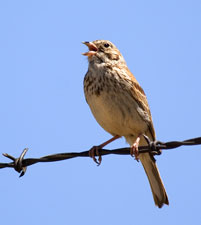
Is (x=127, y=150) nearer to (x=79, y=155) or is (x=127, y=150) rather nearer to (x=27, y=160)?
(x=79, y=155)

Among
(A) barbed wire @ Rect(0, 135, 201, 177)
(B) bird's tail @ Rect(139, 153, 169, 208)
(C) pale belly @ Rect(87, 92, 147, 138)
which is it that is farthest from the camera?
(B) bird's tail @ Rect(139, 153, 169, 208)

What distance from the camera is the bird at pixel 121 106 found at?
6.13 m

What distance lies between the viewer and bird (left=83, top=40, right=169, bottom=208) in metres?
6.13

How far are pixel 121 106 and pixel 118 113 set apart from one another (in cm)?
10

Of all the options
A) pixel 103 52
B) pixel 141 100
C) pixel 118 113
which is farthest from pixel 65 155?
pixel 103 52

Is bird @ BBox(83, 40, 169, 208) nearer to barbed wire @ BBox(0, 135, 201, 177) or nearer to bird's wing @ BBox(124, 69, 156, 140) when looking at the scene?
bird's wing @ BBox(124, 69, 156, 140)

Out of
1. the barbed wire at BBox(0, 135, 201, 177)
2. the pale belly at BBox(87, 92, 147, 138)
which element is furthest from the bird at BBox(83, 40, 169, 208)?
the barbed wire at BBox(0, 135, 201, 177)

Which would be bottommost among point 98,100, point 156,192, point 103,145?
point 156,192

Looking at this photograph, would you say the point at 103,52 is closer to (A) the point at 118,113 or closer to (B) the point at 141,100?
(B) the point at 141,100

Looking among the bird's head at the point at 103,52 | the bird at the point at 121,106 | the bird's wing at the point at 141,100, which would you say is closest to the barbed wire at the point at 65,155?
the bird at the point at 121,106

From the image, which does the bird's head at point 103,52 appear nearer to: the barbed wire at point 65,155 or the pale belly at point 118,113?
the pale belly at point 118,113

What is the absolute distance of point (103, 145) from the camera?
6.65 m

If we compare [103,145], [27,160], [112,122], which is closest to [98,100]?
[112,122]

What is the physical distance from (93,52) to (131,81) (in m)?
0.83
